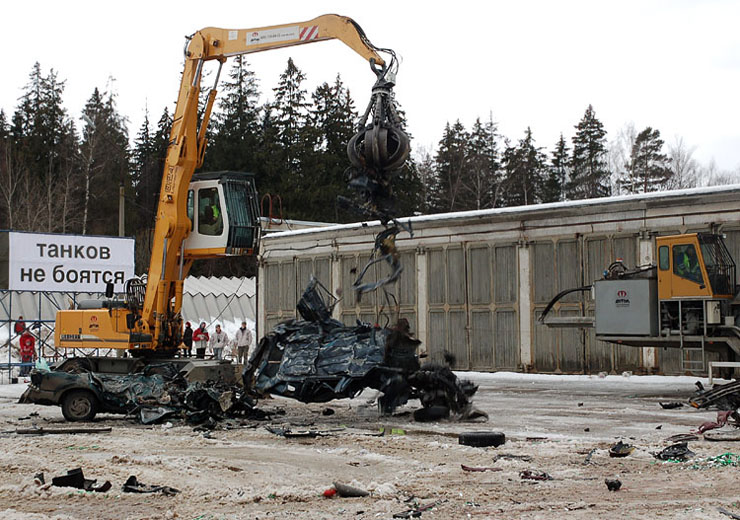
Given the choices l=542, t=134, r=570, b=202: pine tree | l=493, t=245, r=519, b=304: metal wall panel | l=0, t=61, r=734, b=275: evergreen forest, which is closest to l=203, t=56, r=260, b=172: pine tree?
l=0, t=61, r=734, b=275: evergreen forest

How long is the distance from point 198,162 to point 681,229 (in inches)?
481

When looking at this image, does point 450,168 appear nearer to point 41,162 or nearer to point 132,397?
point 41,162

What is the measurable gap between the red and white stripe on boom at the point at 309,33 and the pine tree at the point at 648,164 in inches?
1923

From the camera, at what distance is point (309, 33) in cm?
1686

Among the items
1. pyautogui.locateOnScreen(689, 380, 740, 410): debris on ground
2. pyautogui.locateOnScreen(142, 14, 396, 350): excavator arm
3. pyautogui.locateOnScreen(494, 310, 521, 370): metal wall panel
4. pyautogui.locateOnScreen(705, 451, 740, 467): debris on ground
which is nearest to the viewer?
pyautogui.locateOnScreen(705, 451, 740, 467): debris on ground

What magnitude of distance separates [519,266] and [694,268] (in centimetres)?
783

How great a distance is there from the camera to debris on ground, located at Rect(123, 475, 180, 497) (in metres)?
8.61

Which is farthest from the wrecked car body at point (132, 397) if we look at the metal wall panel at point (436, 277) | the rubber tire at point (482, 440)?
the metal wall panel at point (436, 277)

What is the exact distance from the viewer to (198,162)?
1834cm

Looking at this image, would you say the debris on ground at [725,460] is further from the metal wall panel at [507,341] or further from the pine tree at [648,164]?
the pine tree at [648,164]

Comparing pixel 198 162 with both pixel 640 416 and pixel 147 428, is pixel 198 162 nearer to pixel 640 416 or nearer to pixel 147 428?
pixel 147 428

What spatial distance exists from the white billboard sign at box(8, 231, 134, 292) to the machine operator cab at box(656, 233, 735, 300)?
1597 centimetres

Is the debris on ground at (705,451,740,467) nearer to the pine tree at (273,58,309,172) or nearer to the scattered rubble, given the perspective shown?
the scattered rubble

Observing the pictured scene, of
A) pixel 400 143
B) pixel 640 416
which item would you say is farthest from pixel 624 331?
pixel 400 143
